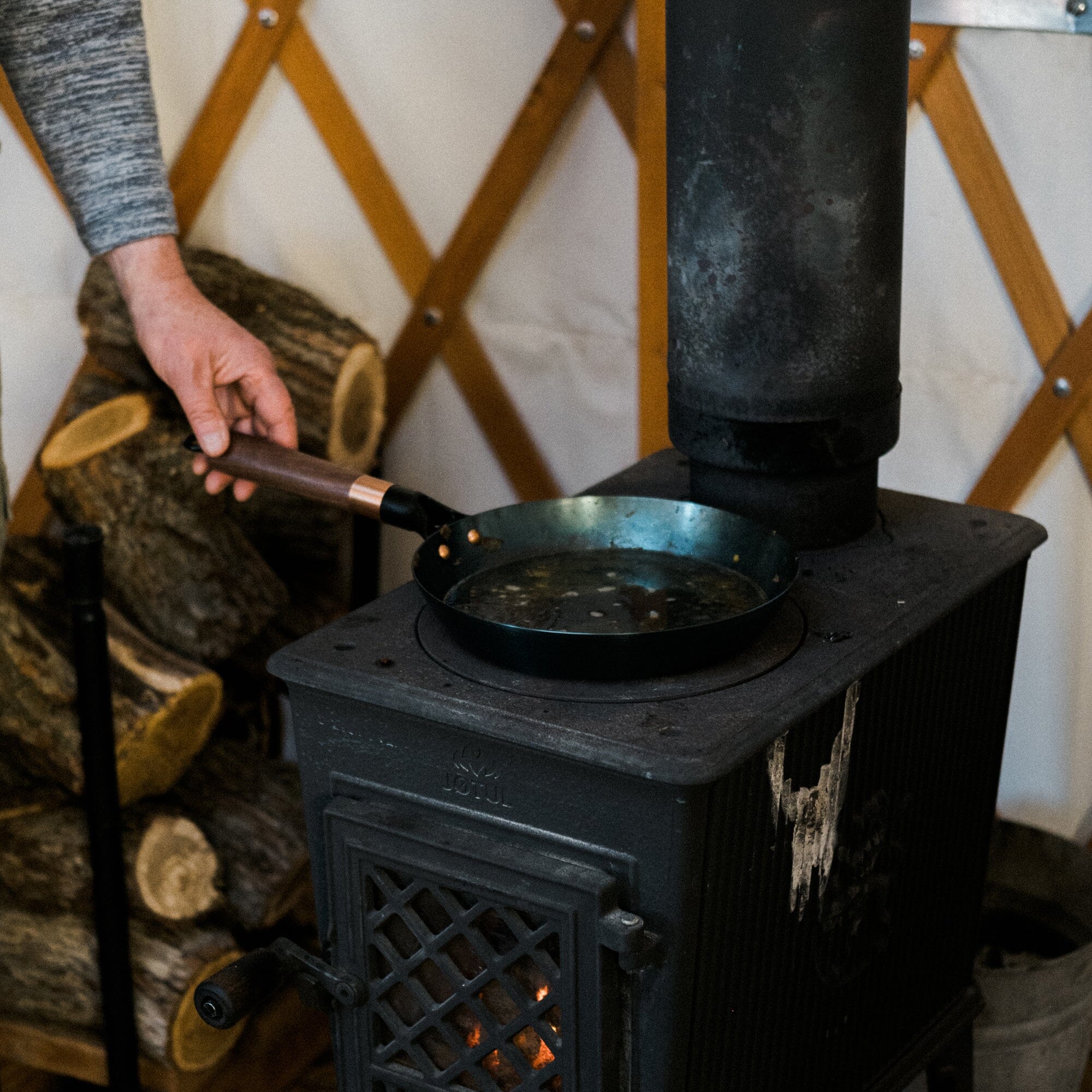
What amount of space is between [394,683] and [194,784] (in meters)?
0.83

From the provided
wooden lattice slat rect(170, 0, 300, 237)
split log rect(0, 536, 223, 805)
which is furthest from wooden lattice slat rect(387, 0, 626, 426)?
split log rect(0, 536, 223, 805)

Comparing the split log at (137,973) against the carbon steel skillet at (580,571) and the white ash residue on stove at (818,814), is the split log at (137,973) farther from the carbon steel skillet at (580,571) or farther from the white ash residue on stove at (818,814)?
the white ash residue on stove at (818,814)

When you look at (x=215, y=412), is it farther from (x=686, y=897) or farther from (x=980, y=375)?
(x=980, y=375)

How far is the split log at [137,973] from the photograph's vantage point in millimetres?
1633

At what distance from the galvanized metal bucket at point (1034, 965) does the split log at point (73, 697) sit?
0.89m

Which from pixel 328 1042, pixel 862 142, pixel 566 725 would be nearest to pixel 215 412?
pixel 566 725

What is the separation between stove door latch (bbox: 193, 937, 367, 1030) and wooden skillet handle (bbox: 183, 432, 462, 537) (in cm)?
34

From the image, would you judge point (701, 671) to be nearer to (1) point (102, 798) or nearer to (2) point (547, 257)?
(1) point (102, 798)

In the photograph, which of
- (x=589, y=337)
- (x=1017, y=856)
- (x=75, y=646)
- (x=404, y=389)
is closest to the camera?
(x=75, y=646)

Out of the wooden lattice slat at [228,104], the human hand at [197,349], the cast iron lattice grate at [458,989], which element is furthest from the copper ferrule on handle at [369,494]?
the wooden lattice slat at [228,104]

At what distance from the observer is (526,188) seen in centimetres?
195

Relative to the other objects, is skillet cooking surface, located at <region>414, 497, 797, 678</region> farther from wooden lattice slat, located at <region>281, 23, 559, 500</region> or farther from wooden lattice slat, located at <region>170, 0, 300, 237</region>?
wooden lattice slat, located at <region>170, 0, 300, 237</region>

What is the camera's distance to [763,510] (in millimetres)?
1254

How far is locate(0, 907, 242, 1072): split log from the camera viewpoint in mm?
1633
